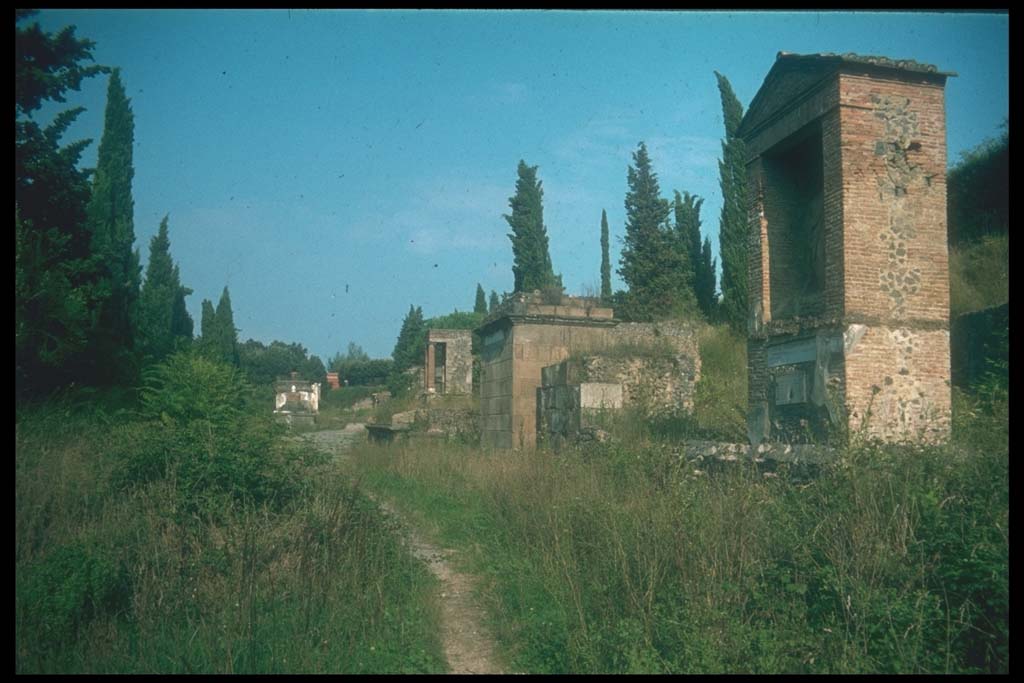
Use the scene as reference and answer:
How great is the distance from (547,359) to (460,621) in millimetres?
9119

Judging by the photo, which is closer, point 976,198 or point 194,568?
point 194,568

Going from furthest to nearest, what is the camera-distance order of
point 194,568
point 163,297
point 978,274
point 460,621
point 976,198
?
1. point 163,297
2. point 976,198
3. point 978,274
4. point 460,621
5. point 194,568

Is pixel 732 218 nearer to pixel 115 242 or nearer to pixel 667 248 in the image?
pixel 667 248

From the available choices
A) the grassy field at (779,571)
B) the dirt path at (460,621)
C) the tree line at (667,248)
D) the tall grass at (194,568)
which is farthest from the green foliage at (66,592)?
the tree line at (667,248)

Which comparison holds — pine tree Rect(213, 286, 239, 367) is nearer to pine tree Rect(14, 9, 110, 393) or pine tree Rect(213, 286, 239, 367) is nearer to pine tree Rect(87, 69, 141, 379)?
pine tree Rect(87, 69, 141, 379)

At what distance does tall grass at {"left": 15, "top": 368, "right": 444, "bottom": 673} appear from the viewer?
4504 mm

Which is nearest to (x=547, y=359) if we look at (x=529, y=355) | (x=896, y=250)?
(x=529, y=355)

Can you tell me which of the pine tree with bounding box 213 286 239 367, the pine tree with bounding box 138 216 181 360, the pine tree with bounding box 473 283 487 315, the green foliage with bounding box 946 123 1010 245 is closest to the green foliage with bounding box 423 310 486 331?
the pine tree with bounding box 473 283 487 315

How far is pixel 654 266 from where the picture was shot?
28.3 m

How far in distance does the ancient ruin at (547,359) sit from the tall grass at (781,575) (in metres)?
5.99

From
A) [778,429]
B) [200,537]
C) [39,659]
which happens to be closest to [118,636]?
[39,659]

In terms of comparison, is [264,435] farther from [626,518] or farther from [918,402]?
[918,402]
